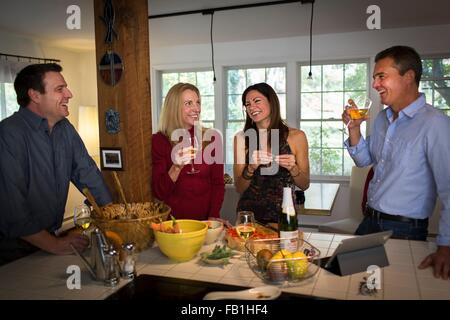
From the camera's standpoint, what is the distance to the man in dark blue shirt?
1552 mm

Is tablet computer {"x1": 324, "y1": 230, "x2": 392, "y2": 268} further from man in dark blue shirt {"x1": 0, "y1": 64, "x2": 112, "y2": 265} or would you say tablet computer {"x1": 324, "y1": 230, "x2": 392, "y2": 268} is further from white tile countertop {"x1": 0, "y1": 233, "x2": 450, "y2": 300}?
man in dark blue shirt {"x1": 0, "y1": 64, "x2": 112, "y2": 265}

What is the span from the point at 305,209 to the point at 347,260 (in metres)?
1.63

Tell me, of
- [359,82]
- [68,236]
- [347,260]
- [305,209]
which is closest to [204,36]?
[359,82]

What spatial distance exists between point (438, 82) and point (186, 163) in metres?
4.32

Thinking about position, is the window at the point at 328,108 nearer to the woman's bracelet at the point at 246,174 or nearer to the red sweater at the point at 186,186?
the woman's bracelet at the point at 246,174

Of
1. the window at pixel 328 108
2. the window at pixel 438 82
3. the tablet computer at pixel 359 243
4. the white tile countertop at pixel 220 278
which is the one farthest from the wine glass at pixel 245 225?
the window at pixel 438 82

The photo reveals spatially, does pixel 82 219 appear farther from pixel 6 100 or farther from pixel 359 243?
pixel 6 100

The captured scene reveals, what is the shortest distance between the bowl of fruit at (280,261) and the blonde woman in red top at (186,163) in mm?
726

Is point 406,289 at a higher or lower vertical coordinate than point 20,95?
lower

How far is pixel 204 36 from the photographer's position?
17.2 ft

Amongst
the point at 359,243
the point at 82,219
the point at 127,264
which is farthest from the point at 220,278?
the point at 82,219

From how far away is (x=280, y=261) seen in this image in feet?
4.00
